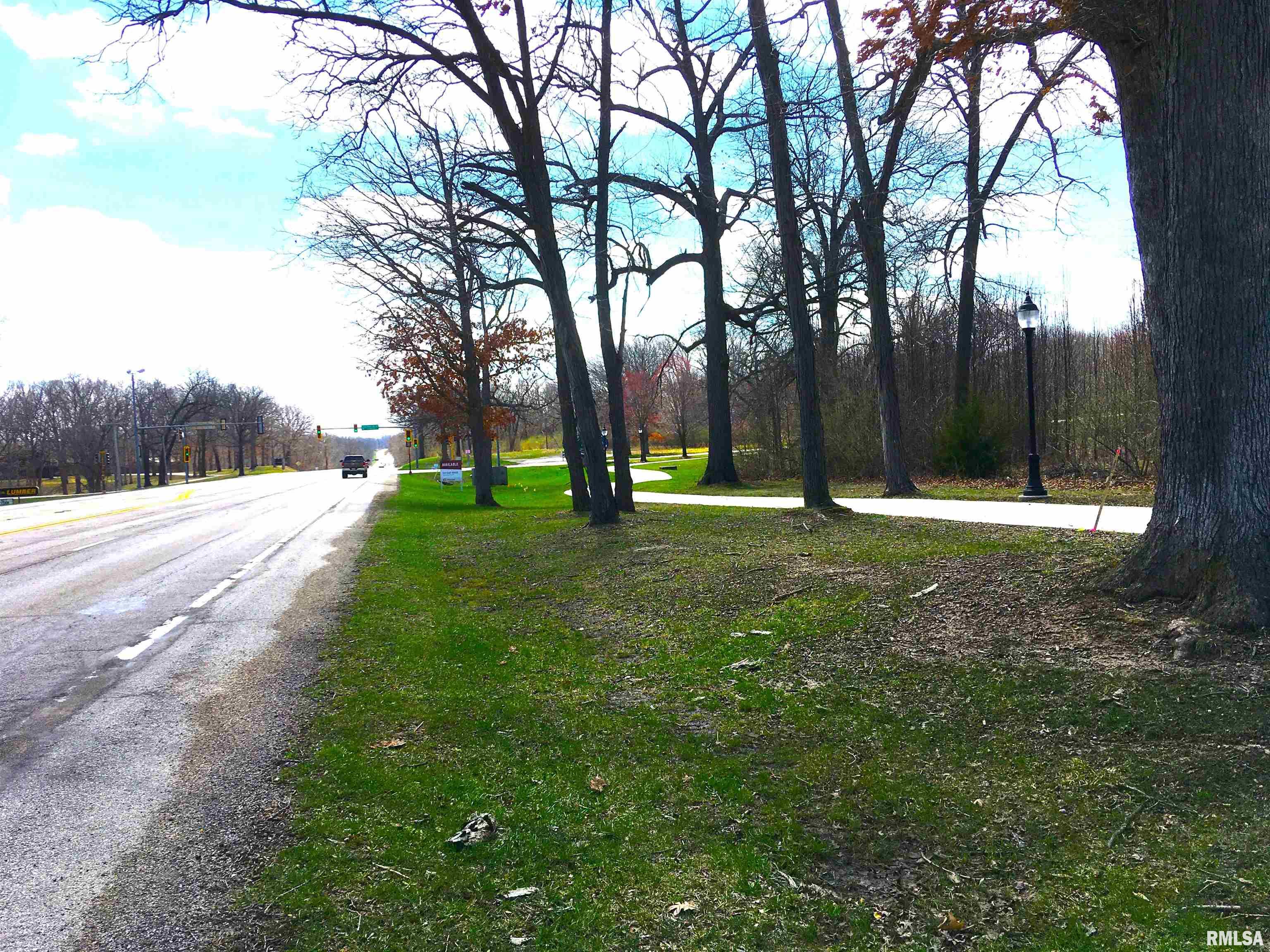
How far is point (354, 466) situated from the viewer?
74.9 meters

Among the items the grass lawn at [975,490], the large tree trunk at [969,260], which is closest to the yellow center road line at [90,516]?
the grass lawn at [975,490]

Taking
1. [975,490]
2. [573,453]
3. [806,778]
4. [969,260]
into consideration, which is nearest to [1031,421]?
[975,490]

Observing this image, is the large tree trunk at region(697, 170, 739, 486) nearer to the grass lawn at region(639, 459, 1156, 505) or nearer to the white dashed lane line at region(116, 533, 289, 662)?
the grass lawn at region(639, 459, 1156, 505)

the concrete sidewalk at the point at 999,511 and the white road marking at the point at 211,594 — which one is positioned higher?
the concrete sidewalk at the point at 999,511

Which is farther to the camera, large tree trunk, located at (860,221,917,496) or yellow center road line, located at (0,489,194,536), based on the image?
yellow center road line, located at (0,489,194,536)

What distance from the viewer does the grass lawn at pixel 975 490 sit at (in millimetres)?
15203

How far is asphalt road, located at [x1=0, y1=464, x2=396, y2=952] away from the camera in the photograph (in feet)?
12.5

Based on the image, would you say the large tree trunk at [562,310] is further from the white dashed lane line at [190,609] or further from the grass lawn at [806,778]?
the grass lawn at [806,778]

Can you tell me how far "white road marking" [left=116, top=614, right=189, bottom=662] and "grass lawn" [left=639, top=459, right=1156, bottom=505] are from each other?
11161mm

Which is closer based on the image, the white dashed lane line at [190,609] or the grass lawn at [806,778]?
the grass lawn at [806,778]

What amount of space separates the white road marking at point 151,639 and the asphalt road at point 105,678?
0.03 m

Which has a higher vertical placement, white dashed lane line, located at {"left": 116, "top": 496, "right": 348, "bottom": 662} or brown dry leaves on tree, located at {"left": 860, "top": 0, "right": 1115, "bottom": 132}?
brown dry leaves on tree, located at {"left": 860, "top": 0, "right": 1115, "bottom": 132}

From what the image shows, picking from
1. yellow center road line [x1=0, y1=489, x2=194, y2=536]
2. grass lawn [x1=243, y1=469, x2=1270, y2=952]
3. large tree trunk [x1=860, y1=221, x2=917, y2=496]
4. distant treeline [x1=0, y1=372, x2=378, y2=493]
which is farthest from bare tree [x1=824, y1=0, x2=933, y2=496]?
distant treeline [x1=0, y1=372, x2=378, y2=493]

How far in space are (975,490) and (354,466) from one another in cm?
6460
